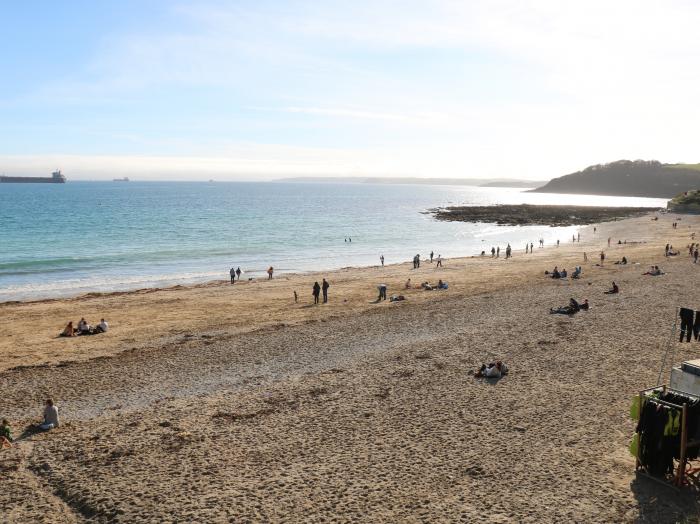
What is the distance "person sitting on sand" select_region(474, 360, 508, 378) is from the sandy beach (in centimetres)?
29

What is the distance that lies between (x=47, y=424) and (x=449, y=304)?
61.1 feet

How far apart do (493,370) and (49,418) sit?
1179 cm

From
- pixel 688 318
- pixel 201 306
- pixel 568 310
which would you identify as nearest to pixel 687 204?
pixel 568 310

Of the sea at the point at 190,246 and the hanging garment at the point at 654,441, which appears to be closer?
the hanging garment at the point at 654,441

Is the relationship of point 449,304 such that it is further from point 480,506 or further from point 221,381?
point 480,506

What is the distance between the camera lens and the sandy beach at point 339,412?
954 cm

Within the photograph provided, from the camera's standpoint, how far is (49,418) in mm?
12742

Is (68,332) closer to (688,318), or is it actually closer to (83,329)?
(83,329)

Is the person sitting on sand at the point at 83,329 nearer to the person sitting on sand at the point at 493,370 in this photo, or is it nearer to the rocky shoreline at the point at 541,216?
the person sitting on sand at the point at 493,370

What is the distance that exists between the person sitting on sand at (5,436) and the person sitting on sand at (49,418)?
0.72 metres

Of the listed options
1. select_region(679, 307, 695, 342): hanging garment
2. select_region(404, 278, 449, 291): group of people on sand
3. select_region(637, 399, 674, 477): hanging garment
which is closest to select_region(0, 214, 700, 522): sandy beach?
select_region(637, 399, 674, 477): hanging garment

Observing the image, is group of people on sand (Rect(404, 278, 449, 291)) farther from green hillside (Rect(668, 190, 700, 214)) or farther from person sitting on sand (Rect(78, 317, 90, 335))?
green hillside (Rect(668, 190, 700, 214))

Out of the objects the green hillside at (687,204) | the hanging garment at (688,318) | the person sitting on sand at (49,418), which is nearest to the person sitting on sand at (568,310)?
the hanging garment at (688,318)

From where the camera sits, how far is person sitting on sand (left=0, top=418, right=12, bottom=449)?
38.8 feet
